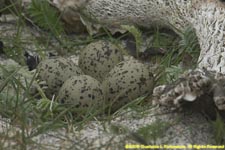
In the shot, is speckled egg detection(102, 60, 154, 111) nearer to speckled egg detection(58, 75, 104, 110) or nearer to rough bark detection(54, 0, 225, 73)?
speckled egg detection(58, 75, 104, 110)

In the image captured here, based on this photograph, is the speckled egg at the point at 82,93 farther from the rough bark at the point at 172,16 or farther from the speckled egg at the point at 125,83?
the rough bark at the point at 172,16

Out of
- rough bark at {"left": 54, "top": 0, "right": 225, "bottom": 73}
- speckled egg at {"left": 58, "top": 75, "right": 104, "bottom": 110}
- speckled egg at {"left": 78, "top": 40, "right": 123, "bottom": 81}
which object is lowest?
speckled egg at {"left": 58, "top": 75, "right": 104, "bottom": 110}

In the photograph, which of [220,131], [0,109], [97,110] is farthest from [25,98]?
[220,131]

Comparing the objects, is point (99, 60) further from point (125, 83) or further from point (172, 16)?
point (172, 16)

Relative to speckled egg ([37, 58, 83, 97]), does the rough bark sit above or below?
above

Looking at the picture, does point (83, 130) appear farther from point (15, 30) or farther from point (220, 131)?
point (15, 30)

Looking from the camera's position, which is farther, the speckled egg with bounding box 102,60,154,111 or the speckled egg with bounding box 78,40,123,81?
the speckled egg with bounding box 78,40,123,81

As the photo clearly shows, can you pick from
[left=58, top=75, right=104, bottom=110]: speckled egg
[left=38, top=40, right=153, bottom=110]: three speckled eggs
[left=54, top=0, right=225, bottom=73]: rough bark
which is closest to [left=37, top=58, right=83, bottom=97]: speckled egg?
[left=38, top=40, right=153, bottom=110]: three speckled eggs
